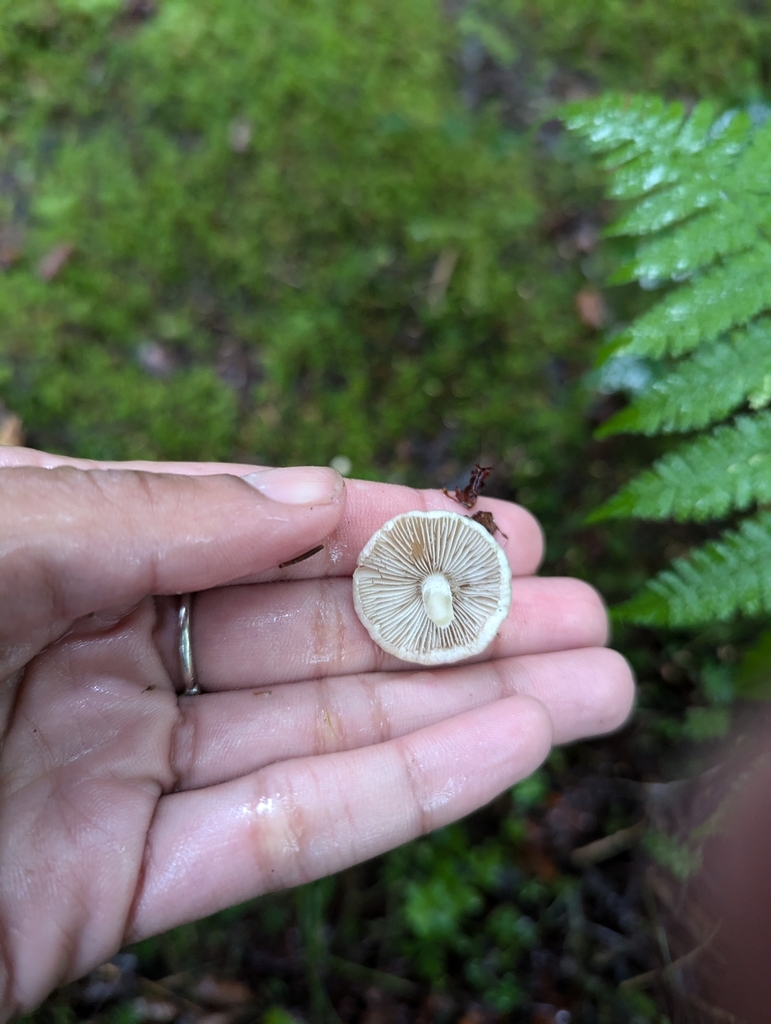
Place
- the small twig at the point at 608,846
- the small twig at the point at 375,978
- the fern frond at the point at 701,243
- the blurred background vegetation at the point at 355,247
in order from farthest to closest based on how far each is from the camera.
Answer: the blurred background vegetation at the point at 355,247 < the small twig at the point at 608,846 < the small twig at the point at 375,978 < the fern frond at the point at 701,243

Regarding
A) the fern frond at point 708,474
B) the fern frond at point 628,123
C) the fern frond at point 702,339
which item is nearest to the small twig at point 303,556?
the fern frond at point 702,339

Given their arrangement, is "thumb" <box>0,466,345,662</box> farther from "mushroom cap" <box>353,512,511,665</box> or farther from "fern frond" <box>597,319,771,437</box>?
"fern frond" <box>597,319,771,437</box>

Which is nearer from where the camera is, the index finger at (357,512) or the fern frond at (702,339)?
the fern frond at (702,339)

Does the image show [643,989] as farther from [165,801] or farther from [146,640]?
[146,640]

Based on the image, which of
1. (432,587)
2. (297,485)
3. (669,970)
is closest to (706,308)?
(432,587)

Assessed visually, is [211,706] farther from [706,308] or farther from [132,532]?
[706,308]

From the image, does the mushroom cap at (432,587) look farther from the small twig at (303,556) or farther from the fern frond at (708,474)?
the fern frond at (708,474)
